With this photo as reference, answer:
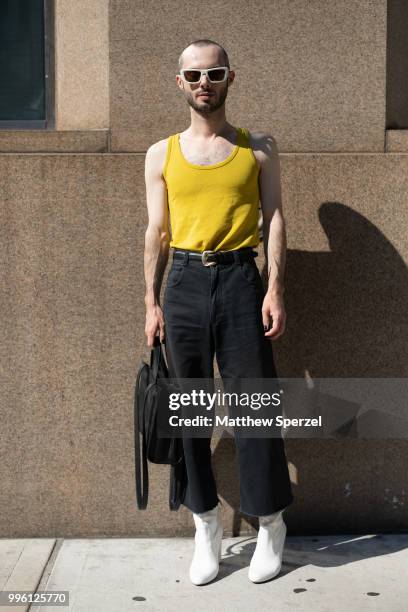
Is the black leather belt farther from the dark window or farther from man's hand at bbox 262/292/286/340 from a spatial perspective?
the dark window

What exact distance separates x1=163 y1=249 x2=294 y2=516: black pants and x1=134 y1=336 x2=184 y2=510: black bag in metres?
0.07

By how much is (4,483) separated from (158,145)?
1.97 m

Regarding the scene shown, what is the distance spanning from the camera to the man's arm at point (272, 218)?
408cm

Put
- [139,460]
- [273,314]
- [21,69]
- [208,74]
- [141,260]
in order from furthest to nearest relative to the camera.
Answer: [21,69] → [141,260] → [139,460] → [273,314] → [208,74]

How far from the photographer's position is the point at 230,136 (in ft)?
13.5

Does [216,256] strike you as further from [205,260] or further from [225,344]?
[225,344]

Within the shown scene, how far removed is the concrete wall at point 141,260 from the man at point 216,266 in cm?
54

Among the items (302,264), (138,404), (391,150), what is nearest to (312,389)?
(302,264)

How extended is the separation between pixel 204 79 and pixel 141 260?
1.11m

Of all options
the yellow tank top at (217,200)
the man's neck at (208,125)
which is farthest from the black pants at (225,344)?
the man's neck at (208,125)

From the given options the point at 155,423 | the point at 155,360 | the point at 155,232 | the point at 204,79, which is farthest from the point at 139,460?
the point at 204,79

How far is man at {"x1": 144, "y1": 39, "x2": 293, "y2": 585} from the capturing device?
158 inches

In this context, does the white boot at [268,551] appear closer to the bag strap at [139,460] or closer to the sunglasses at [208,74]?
the bag strap at [139,460]

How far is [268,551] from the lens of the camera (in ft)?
13.8
